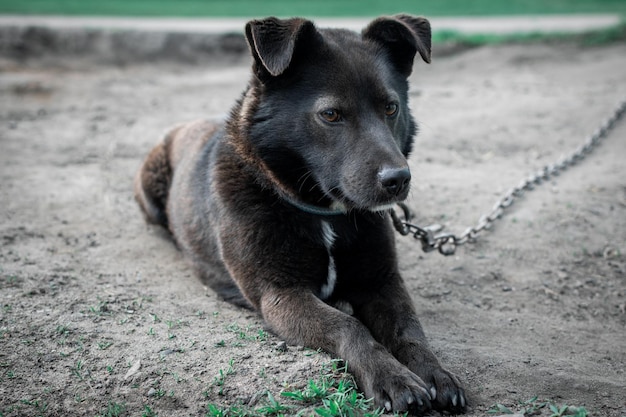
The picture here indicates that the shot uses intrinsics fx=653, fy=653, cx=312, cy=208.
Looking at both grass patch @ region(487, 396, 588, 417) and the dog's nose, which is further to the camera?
the dog's nose

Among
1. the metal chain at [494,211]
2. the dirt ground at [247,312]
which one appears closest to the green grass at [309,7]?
the dirt ground at [247,312]

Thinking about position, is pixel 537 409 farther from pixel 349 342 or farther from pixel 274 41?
pixel 274 41

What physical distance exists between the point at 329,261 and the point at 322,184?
1.40ft

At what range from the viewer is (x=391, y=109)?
11.1 ft

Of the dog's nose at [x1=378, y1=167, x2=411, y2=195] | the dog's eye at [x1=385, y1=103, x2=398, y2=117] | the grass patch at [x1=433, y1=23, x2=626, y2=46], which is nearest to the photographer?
the dog's nose at [x1=378, y1=167, x2=411, y2=195]

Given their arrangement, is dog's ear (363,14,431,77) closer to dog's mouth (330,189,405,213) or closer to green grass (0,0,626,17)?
dog's mouth (330,189,405,213)

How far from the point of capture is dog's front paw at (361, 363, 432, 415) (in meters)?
2.55

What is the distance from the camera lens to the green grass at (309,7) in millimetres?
14234

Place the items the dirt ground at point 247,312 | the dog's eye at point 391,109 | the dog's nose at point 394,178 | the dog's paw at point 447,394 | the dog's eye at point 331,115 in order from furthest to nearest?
the dog's eye at point 391,109, the dog's eye at point 331,115, the dog's nose at point 394,178, the dirt ground at point 247,312, the dog's paw at point 447,394

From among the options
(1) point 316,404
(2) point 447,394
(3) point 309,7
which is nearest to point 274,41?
(1) point 316,404

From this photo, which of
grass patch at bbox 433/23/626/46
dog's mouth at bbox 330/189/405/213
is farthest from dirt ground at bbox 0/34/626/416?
grass patch at bbox 433/23/626/46

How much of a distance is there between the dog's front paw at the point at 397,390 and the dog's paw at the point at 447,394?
47 mm

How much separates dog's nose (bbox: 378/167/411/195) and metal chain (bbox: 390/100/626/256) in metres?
0.43

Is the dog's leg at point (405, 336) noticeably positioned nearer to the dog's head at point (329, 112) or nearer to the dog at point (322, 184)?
the dog at point (322, 184)
